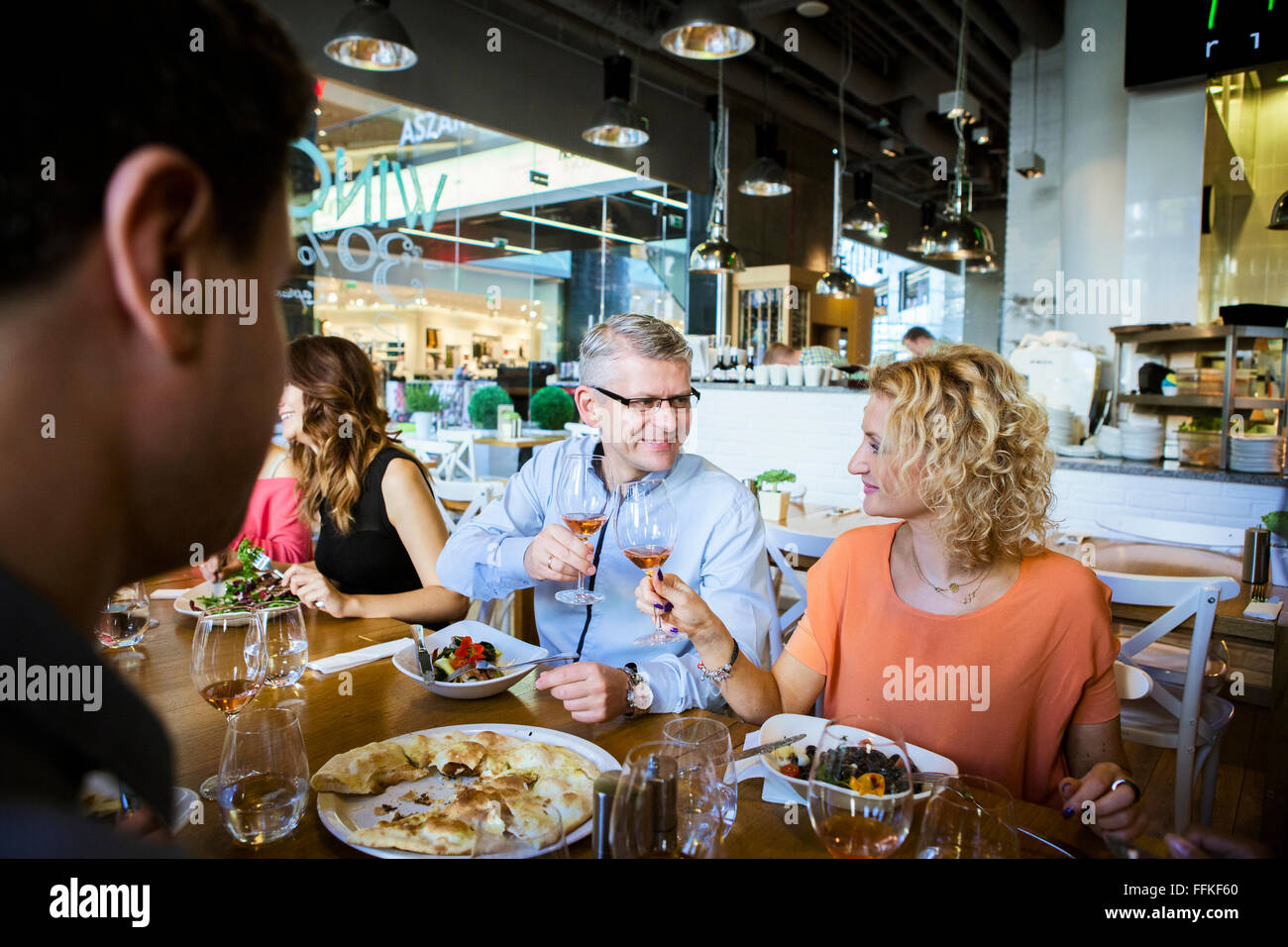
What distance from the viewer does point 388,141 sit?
755 cm

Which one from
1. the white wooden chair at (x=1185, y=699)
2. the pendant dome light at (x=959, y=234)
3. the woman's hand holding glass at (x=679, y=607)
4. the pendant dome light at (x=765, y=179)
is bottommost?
the white wooden chair at (x=1185, y=699)

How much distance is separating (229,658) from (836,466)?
485 centimetres

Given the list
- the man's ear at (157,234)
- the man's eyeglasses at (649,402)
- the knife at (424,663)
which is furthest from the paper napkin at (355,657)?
the man's ear at (157,234)

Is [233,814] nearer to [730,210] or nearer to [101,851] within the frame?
[101,851]

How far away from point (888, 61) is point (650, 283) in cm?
382

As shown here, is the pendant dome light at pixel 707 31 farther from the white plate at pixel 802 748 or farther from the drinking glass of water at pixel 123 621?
the white plate at pixel 802 748

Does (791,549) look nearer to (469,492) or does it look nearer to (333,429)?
(469,492)

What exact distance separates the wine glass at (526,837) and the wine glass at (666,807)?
0.25 feet

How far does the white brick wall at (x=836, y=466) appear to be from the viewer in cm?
416

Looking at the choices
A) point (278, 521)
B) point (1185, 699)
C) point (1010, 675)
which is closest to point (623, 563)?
point (1010, 675)

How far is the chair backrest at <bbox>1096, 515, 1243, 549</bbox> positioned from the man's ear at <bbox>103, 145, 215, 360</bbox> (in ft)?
12.0

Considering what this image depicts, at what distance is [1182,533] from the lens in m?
3.34

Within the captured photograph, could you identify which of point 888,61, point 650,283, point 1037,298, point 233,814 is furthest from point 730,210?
point 233,814
